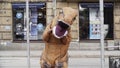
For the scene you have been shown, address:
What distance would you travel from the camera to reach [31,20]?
24109 mm

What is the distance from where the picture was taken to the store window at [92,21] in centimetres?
2392

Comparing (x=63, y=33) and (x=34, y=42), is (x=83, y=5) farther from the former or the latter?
(x=63, y=33)

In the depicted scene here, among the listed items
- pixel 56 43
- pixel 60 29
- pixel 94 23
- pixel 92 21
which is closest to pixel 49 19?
pixel 92 21

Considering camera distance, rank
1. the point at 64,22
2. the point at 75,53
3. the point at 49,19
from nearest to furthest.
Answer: the point at 64,22, the point at 75,53, the point at 49,19

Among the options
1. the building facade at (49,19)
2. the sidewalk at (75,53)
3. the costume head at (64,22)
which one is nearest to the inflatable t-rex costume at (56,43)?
the costume head at (64,22)

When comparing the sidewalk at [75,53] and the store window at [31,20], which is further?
the store window at [31,20]

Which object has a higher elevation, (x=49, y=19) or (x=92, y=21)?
(x=49, y=19)

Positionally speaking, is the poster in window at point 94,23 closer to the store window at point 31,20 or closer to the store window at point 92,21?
the store window at point 92,21

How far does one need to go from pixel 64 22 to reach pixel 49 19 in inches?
659

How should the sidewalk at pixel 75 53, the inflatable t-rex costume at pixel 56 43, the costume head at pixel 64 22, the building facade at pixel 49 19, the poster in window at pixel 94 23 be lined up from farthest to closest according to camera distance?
the poster in window at pixel 94 23, the building facade at pixel 49 19, the sidewalk at pixel 75 53, the inflatable t-rex costume at pixel 56 43, the costume head at pixel 64 22

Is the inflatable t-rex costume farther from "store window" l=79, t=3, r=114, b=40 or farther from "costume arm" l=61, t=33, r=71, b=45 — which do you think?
"store window" l=79, t=3, r=114, b=40

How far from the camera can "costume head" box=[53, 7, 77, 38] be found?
6805mm

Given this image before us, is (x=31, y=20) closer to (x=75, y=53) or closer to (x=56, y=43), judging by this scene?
(x=75, y=53)

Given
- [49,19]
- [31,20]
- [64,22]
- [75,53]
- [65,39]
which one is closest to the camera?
[64,22]
